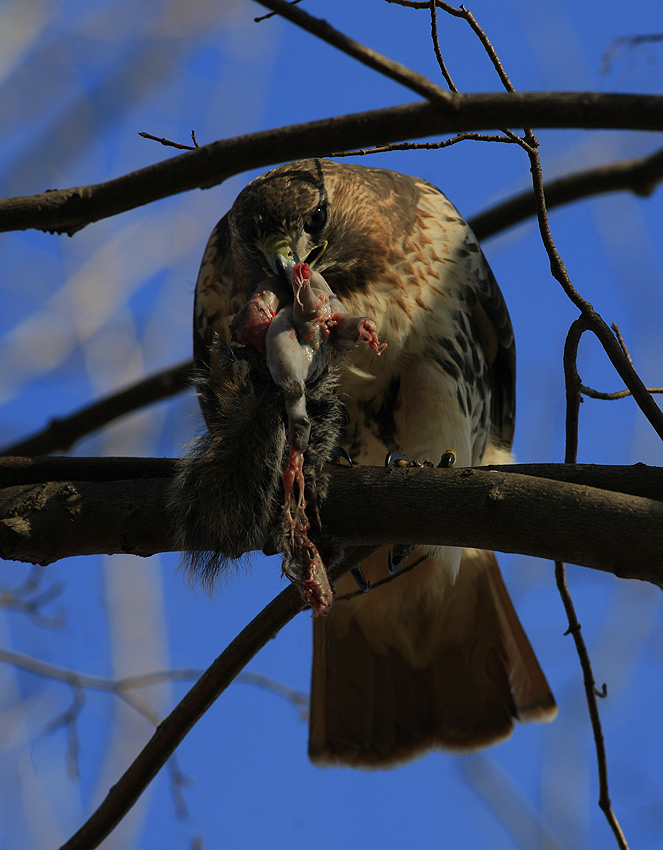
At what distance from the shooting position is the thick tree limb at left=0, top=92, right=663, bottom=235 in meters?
1.63

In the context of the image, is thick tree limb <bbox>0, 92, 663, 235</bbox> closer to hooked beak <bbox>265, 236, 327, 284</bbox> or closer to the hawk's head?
hooked beak <bbox>265, 236, 327, 284</bbox>

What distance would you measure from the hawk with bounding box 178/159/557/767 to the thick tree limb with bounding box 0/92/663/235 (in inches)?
20.1

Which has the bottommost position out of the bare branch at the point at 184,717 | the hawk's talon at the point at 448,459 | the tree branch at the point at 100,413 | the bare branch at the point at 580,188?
the bare branch at the point at 184,717

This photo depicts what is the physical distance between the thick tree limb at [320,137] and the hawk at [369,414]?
0.51 m

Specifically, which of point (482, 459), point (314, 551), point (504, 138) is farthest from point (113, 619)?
point (504, 138)

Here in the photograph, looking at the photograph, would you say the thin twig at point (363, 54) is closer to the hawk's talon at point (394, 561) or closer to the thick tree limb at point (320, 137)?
the thick tree limb at point (320, 137)

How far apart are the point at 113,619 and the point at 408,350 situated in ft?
5.40

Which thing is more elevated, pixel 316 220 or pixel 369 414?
pixel 316 220

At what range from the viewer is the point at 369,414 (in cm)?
324

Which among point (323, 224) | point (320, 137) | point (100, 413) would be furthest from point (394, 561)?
point (320, 137)

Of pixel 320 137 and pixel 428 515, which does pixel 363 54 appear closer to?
pixel 320 137

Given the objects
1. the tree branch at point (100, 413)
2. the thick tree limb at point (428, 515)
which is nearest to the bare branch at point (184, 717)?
the thick tree limb at point (428, 515)

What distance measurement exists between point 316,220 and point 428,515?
4.73ft

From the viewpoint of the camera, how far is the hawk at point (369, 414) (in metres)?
2.37
